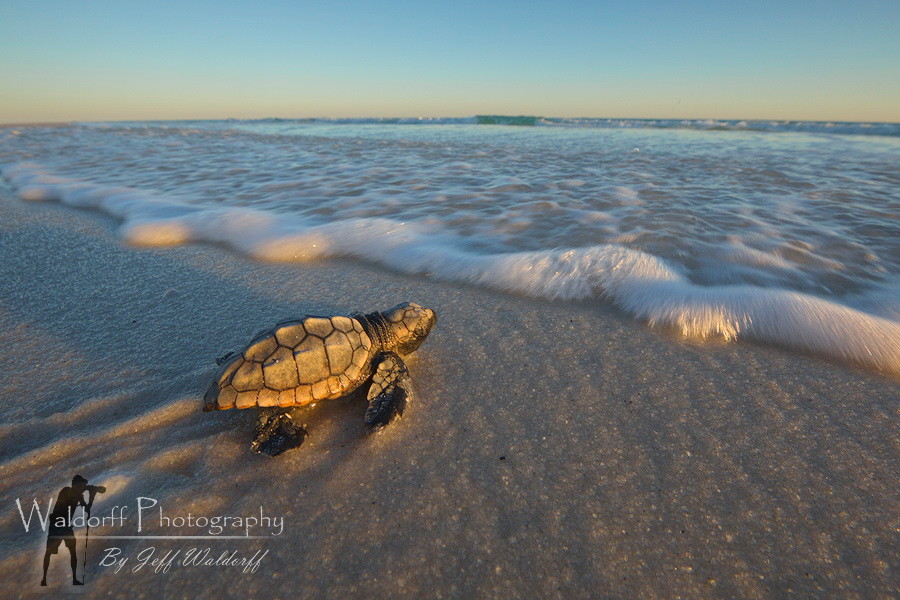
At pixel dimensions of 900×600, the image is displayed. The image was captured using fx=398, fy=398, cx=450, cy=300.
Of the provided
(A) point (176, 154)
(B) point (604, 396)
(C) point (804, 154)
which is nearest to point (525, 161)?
(C) point (804, 154)

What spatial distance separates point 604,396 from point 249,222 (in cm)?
565

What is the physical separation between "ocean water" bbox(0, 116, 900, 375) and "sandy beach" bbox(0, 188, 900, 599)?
1.90 feet

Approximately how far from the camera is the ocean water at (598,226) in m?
3.58

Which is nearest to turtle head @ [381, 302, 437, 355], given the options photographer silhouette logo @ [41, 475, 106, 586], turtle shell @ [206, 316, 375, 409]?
turtle shell @ [206, 316, 375, 409]

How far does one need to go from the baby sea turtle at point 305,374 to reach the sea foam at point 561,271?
184 cm

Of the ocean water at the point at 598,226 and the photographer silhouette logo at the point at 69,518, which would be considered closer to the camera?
the photographer silhouette logo at the point at 69,518

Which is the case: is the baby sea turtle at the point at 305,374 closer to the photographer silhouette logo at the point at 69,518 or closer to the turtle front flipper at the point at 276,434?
the turtle front flipper at the point at 276,434

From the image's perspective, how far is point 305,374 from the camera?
2428 millimetres

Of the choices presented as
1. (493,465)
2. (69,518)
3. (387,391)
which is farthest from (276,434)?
(493,465)

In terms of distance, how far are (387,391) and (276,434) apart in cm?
68

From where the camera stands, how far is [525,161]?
12.5 m

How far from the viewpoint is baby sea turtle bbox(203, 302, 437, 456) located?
2297 mm

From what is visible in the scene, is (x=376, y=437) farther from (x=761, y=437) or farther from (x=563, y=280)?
(x=563, y=280)

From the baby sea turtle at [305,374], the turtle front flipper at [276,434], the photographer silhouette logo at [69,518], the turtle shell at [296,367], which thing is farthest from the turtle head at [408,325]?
the photographer silhouette logo at [69,518]
